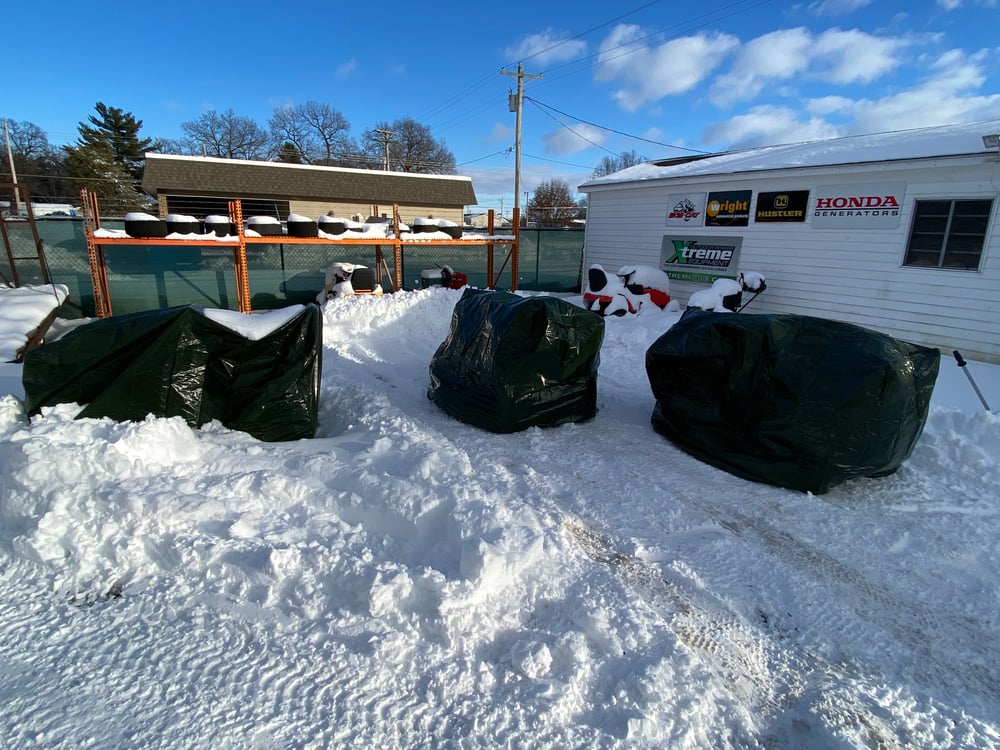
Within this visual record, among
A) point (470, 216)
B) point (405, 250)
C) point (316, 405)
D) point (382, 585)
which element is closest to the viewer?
point (382, 585)

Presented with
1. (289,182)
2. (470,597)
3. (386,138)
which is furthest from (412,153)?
(470,597)

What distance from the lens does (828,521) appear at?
11.7 feet

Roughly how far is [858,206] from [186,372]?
10424mm

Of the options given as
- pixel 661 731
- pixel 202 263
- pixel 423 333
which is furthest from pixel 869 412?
pixel 202 263

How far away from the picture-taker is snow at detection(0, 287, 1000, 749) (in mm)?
2059

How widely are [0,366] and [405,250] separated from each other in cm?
1026

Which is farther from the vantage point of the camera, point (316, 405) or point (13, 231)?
point (13, 231)

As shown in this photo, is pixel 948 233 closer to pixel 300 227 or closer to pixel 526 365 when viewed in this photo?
pixel 526 365

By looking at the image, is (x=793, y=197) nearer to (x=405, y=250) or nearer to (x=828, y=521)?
(x=828, y=521)

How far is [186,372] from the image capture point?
165 inches

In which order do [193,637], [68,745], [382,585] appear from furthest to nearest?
[382,585]
[193,637]
[68,745]

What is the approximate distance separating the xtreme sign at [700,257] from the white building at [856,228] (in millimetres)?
23

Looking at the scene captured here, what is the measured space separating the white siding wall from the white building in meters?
0.02

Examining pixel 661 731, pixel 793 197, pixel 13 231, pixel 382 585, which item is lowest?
pixel 661 731
